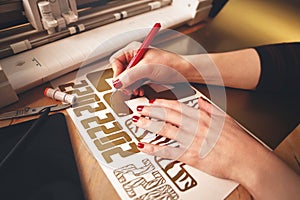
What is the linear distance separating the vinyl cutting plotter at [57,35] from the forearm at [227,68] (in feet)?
0.61

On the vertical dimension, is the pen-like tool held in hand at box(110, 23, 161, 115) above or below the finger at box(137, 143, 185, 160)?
above

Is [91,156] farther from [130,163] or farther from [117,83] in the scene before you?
[117,83]

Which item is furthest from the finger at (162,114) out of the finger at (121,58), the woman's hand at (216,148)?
the finger at (121,58)

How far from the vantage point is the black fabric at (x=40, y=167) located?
357mm

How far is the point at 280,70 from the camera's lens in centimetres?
61

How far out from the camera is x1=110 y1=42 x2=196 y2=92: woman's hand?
20.6 inches

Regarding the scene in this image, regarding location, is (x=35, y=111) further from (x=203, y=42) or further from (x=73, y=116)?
(x=203, y=42)

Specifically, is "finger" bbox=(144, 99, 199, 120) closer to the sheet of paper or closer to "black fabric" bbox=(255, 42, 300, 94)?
the sheet of paper

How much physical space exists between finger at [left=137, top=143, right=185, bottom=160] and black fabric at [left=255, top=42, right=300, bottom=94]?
1.05 feet

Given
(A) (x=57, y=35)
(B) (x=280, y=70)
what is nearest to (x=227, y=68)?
(B) (x=280, y=70)

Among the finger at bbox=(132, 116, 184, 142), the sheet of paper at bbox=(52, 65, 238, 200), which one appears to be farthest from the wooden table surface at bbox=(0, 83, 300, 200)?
the finger at bbox=(132, 116, 184, 142)

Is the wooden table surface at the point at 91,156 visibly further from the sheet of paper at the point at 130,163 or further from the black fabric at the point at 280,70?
the black fabric at the point at 280,70

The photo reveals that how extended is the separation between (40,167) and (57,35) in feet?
1.18

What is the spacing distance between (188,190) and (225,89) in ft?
1.00
